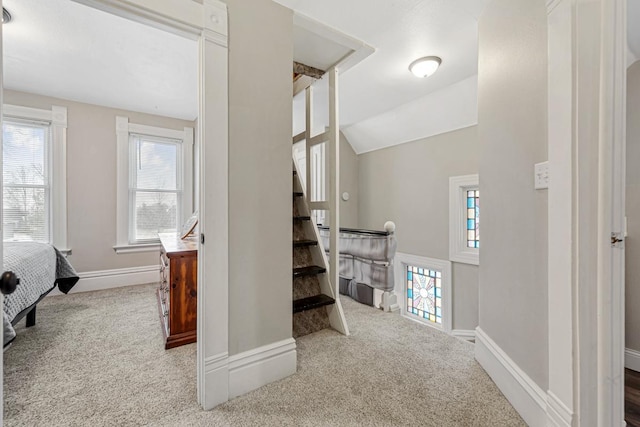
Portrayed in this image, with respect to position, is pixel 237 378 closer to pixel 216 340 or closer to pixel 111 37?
pixel 216 340

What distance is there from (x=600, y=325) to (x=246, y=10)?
2.18 m

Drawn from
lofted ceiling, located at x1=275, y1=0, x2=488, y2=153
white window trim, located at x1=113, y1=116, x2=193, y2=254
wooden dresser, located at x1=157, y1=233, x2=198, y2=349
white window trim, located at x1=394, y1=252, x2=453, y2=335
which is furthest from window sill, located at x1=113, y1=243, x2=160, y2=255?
white window trim, located at x1=394, y1=252, x2=453, y2=335

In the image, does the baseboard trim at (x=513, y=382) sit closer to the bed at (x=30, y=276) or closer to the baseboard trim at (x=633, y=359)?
the baseboard trim at (x=633, y=359)

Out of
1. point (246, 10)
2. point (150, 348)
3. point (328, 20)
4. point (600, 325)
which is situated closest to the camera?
point (600, 325)

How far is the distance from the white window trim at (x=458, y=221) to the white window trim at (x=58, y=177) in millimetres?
4856

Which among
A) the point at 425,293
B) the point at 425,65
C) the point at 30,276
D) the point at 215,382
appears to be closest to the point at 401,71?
the point at 425,65

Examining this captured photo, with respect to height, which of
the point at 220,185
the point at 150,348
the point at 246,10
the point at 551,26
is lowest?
the point at 150,348

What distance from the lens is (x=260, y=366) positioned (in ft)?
5.12

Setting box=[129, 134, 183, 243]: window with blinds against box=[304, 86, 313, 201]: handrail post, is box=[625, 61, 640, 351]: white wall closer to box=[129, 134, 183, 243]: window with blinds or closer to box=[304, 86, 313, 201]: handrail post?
box=[304, 86, 313, 201]: handrail post

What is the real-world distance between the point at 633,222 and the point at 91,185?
5.36m

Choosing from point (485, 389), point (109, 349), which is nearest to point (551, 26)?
point (485, 389)

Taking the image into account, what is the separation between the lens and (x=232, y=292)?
1491mm

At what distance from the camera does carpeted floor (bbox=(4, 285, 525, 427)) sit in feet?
4.33

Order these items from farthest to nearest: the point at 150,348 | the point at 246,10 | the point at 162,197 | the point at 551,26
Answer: the point at 162,197
the point at 150,348
the point at 246,10
the point at 551,26
